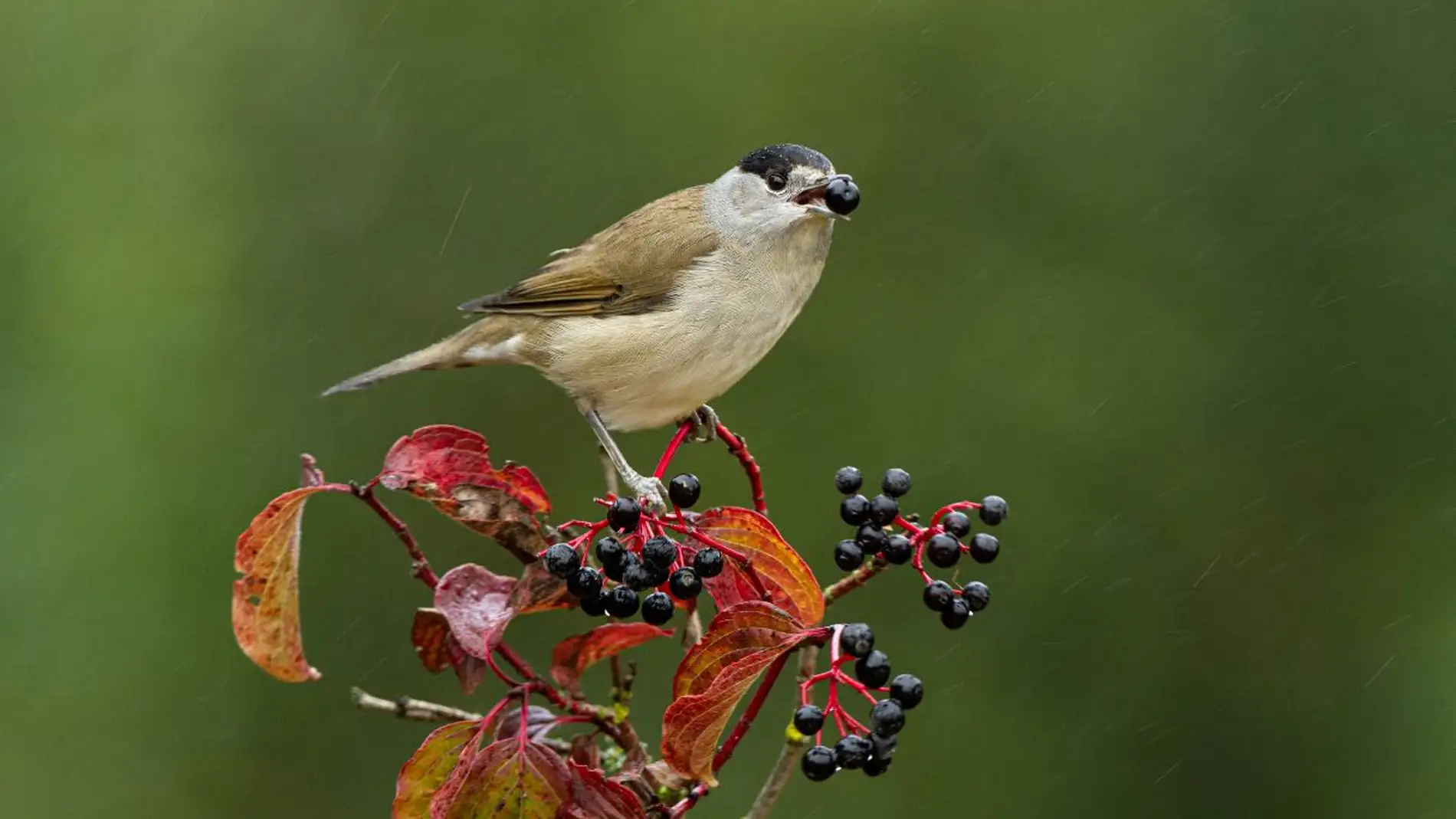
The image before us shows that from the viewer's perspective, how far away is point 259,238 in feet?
22.0

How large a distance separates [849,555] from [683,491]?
0.30 m

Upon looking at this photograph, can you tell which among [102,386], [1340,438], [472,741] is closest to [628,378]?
[472,741]

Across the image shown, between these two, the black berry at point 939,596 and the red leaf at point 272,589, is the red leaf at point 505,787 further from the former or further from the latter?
the black berry at point 939,596

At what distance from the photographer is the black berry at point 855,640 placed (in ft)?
7.22

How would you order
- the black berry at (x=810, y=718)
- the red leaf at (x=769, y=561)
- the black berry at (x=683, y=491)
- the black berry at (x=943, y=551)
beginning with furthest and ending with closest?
the black berry at (x=683, y=491) < the black berry at (x=943, y=551) < the red leaf at (x=769, y=561) < the black berry at (x=810, y=718)

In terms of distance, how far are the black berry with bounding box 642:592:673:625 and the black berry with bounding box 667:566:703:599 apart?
3cm

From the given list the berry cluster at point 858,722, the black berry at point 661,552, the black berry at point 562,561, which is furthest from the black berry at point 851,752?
the black berry at point 562,561

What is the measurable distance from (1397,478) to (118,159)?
17.6ft

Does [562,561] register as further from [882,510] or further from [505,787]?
Result: [882,510]

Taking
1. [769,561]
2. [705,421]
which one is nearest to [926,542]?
[769,561]

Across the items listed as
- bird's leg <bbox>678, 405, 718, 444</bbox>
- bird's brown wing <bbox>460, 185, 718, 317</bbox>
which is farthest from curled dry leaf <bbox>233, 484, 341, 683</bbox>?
bird's brown wing <bbox>460, 185, 718, 317</bbox>

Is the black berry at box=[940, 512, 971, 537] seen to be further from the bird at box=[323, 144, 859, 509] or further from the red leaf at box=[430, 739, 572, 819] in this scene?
the bird at box=[323, 144, 859, 509]

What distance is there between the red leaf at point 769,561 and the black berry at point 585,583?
0.63 ft

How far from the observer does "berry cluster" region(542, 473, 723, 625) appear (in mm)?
2465
